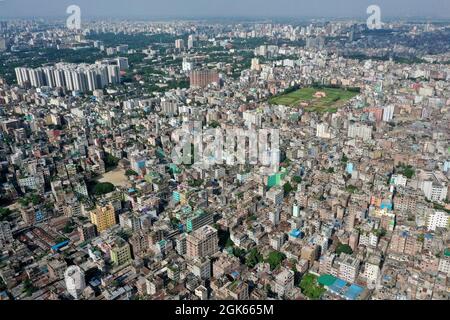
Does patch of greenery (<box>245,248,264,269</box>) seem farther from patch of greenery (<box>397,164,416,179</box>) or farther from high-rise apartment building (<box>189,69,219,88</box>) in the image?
high-rise apartment building (<box>189,69,219,88</box>)

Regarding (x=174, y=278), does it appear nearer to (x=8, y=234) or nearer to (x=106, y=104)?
(x=8, y=234)

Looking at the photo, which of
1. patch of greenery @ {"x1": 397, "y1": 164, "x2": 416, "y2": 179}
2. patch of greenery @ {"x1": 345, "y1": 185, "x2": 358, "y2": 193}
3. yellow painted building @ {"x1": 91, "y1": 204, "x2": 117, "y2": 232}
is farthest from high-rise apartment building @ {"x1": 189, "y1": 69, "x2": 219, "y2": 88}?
yellow painted building @ {"x1": 91, "y1": 204, "x2": 117, "y2": 232}

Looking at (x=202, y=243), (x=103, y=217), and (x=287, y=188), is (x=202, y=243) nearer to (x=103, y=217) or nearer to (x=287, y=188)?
(x=103, y=217)

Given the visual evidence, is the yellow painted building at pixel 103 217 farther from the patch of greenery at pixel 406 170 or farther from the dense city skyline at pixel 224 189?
the patch of greenery at pixel 406 170

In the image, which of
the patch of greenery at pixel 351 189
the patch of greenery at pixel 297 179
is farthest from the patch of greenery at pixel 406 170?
the patch of greenery at pixel 297 179

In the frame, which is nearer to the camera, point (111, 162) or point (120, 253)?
point (120, 253)

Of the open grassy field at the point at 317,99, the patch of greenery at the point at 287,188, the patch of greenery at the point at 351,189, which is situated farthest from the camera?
the open grassy field at the point at 317,99

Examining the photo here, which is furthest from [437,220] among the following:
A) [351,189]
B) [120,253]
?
[120,253]
